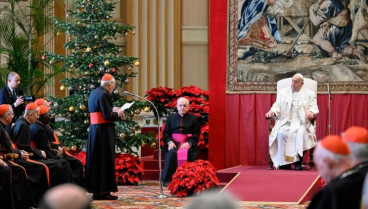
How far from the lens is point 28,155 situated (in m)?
9.34

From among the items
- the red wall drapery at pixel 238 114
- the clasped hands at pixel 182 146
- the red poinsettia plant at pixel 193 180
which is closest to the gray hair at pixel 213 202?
the red poinsettia plant at pixel 193 180

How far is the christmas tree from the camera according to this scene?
12.0 metres

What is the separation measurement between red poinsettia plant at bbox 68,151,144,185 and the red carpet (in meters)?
1.56

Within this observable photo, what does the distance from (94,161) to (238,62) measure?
3.13 metres

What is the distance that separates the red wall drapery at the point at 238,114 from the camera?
12.2m

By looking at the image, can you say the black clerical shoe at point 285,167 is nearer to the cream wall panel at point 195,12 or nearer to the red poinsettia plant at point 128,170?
the red poinsettia plant at point 128,170

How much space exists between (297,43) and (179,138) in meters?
2.22

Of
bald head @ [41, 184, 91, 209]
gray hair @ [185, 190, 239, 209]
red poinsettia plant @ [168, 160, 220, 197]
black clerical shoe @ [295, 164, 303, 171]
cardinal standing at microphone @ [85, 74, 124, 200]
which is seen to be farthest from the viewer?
black clerical shoe @ [295, 164, 303, 171]

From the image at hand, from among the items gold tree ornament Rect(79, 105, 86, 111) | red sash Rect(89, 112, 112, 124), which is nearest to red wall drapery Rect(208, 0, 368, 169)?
gold tree ornament Rect(79, 105, 86, 111)

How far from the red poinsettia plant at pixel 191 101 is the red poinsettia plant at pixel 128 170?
41.4 inches

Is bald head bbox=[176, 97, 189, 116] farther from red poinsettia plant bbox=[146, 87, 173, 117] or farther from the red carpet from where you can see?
the red carpet

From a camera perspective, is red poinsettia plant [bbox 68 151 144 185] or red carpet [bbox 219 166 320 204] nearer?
red carpet [bbox 219 166 320 204]

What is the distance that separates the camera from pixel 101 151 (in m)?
10.1

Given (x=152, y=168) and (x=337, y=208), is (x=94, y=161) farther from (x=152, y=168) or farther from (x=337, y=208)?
(x=337, y=208)
